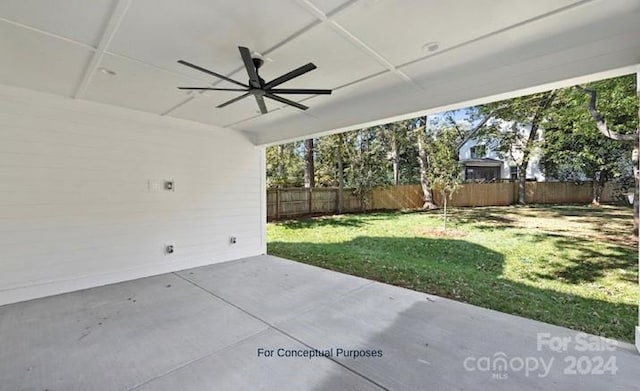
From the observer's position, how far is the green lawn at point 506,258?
10.7ft

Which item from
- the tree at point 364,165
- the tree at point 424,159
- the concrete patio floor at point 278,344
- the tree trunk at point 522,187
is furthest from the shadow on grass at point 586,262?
the tree trunk at point 522,187

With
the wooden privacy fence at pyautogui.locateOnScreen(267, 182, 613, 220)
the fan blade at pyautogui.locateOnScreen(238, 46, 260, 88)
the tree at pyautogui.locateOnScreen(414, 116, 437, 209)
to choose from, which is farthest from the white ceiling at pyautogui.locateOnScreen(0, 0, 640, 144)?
the tree at pyautogui.locateOnScreen(414, 116, 437, 209)

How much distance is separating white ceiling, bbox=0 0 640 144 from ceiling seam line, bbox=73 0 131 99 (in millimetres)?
11

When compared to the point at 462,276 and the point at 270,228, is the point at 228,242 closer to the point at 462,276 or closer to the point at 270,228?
the point at 270,228

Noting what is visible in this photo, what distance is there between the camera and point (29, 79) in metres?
3.05

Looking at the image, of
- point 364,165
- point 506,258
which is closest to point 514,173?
point 364,165

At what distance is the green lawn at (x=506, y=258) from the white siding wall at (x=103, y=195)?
74.1 inches

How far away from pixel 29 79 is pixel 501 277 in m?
6.45

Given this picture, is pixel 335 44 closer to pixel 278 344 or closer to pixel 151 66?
pixel 151 66

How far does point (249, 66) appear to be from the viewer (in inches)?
85.8

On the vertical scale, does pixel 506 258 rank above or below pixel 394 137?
below

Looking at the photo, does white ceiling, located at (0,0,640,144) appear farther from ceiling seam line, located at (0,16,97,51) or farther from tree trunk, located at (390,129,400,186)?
tree trunk, located at (390,129,400,186)

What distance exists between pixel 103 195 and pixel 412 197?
11.6 meters

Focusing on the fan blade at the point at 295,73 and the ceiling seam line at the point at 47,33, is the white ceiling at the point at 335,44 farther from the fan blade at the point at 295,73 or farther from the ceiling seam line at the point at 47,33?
the fan blade at the point at 295,73
